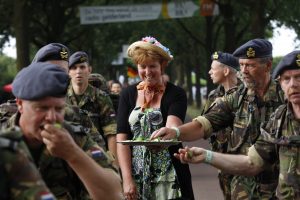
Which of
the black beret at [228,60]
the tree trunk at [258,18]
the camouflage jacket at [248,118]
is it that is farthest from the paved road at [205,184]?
the camouflage jacket at [248,118]

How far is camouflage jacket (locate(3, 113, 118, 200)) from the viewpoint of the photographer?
148 inches

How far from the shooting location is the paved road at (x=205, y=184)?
11.8 metres

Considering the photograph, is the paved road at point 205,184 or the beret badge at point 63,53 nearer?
the beret badge at point 63,53

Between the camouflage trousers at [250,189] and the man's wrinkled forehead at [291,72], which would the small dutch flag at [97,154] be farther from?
the camouflage trousers at [250,189]

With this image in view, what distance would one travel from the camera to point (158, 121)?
6.07 metres

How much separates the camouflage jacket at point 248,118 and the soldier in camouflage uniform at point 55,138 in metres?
2.29

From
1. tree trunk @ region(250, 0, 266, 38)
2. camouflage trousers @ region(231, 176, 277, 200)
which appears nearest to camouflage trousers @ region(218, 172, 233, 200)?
camouflage trousers @ region(231, 176, 277, 200)

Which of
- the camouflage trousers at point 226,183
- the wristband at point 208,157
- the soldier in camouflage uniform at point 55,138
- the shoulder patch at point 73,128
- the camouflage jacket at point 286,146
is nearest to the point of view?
the soldier in camouflage uniform at point 55,138

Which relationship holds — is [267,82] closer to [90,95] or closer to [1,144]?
[90,95]

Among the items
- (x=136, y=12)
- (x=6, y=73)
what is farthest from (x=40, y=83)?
(x=6, y=73)

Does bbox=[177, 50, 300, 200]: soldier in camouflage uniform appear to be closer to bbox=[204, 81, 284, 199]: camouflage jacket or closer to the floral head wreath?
bbox=[204, 81, 284, 199]: camouflage jacket

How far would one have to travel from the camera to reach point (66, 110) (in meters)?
4.29

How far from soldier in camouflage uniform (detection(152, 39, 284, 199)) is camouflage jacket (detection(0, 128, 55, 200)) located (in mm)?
3058

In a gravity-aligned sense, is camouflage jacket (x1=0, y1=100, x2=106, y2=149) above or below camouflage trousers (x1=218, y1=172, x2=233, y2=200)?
above
